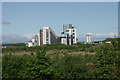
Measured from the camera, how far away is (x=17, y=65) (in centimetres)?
605

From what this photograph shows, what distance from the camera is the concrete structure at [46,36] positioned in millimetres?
31408

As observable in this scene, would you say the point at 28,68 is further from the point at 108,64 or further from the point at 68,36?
the point at 68,36

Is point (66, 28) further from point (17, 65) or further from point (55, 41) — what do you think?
point (17, 65)

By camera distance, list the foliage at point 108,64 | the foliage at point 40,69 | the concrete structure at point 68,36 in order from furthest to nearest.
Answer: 1. the concrete structure at point 68,36
2. the foliage at point 108,64
3. the foliage at point 40,69

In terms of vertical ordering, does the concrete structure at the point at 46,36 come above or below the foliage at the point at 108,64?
above

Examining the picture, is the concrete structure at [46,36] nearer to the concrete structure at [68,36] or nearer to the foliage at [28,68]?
the concrete structure at [68,36]

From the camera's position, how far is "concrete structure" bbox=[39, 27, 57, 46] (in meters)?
31.4

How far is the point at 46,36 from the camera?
31641 mm

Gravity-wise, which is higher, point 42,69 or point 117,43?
point 117,43

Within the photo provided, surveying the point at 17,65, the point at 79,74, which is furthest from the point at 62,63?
the point at 17,65

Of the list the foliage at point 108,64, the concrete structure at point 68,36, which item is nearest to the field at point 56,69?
the foliage at point 108,64

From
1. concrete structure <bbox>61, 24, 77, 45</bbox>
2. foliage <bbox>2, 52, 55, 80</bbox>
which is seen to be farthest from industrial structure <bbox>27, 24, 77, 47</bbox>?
A: foliage <bbox>2, 52, 55, 80</bbox>

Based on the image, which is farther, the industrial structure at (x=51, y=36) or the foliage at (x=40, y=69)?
the industrial structure at (x=51, y=36)

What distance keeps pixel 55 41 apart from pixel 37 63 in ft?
97.0
